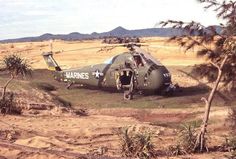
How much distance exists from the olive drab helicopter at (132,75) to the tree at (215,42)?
11.0m

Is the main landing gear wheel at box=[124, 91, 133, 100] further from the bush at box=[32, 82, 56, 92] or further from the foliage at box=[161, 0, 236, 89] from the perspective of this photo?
the foliage at box=[161, 0, 236, 89]

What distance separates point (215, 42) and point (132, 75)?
12.4m

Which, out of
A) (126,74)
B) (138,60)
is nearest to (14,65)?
(126,74)

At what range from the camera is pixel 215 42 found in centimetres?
1141

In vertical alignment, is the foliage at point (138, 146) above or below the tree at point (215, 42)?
below

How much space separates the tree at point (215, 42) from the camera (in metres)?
11.0

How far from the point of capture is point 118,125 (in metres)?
16.7

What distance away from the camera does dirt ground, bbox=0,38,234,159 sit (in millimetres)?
12070

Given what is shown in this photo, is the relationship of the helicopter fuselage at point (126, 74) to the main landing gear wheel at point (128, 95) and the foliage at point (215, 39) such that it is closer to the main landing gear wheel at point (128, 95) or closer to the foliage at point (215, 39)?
the main landing gear wheel at point (128, 95)

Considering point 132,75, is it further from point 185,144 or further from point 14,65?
point 185,144

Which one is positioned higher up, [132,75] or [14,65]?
[14,65]

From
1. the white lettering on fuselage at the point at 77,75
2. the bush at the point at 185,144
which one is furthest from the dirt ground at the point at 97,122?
the white lettering on fuselage at the point at 77,75

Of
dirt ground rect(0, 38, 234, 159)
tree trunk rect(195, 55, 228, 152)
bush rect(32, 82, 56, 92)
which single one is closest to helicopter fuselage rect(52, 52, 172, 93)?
dirt ground rect(0, 38, 234, 159)

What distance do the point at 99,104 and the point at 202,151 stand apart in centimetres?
1072
